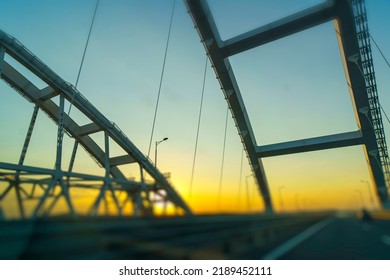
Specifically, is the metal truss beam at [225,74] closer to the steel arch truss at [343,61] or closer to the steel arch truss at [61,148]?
the steel arch truss at [343,61]

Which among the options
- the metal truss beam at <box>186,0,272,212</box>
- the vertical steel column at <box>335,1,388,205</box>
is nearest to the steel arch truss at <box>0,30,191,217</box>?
the metal truss beam at <box>186,0,272,212</box>

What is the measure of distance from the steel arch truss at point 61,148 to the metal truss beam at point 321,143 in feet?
49.9

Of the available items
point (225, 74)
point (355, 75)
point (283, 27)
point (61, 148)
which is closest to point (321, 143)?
point (355, 75)

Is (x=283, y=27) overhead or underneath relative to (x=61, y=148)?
overhead

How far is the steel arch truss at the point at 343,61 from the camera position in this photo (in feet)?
65.3

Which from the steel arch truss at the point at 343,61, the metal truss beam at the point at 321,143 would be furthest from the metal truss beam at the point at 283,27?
the metal truss beam at the point at 321,143

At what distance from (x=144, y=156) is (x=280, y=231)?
20.8m

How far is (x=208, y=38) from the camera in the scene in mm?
22562

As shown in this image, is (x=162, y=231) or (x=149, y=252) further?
(x=162, y=231)

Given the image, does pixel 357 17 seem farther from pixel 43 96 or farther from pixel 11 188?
pixel 11 188

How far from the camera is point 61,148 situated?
21906 mm

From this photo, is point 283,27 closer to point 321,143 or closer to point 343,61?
point 343,61

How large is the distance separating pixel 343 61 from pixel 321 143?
8050 millimetres
